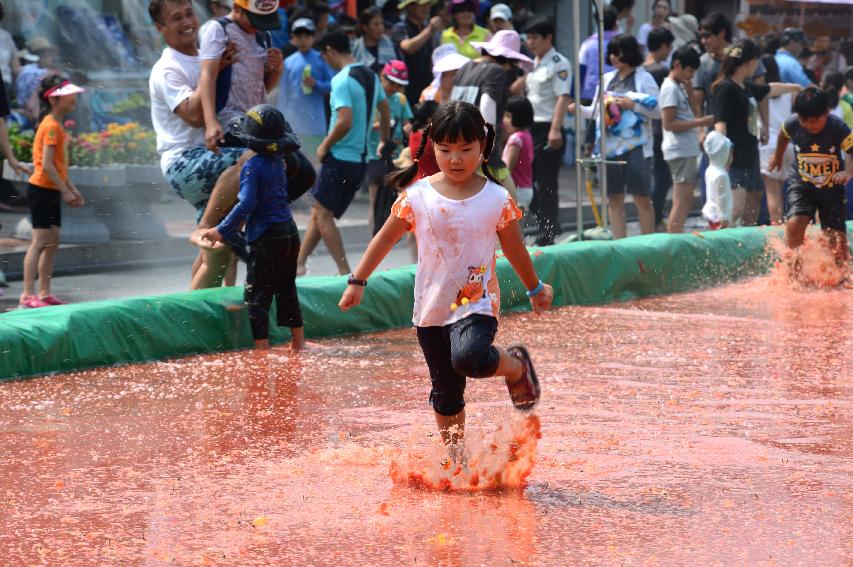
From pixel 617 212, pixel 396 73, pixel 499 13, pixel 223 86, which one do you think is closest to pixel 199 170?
pixel 223 86

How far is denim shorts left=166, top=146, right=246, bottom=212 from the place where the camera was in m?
8.66

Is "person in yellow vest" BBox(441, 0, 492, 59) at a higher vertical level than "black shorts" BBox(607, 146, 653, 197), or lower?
higher

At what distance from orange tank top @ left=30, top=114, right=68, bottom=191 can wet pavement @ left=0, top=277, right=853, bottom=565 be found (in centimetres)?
254

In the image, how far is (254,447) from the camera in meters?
5.88

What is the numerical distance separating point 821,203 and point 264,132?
5.03m

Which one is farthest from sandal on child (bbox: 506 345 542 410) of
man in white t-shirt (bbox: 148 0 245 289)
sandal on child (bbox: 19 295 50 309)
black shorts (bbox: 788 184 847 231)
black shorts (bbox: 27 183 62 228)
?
black shorts (bbox: 788 184 847 231)

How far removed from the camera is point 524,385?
5.39 metres

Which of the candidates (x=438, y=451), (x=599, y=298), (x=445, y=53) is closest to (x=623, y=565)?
(x=438, y=451)

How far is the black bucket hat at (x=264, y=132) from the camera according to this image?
26.2 ft

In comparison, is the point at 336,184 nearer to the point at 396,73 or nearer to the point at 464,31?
the point at 396,73

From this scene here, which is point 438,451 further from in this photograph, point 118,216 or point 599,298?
point 118,216

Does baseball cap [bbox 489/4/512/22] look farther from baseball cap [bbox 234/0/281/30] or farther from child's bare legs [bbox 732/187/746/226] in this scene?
baseball cap [bbox 234/0/281/30]

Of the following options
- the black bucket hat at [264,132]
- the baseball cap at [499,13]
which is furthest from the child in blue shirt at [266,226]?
the baseball cap at [499,13]

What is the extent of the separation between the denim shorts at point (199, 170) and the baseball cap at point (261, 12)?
2.60 feet
